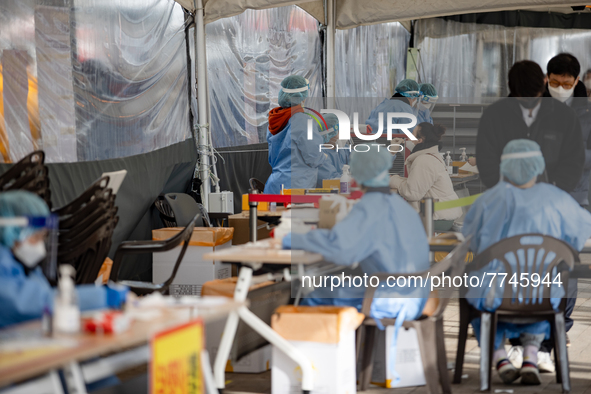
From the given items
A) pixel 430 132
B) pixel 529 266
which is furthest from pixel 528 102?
pixel 430 132

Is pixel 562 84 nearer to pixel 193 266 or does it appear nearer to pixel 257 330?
pixel 257 330

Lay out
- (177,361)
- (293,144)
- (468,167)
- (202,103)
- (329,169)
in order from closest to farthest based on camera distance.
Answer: (177,361)
(293,144)
(329,169)
(202,103)
(468,167)

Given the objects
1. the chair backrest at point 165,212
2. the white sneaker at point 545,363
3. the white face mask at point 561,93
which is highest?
the white face mask at point 561,93

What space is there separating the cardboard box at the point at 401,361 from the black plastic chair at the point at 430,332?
0.11 metres

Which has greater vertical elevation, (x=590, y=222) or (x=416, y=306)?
(x=590, y=222)

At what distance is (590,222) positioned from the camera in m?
3.68

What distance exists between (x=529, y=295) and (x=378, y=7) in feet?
20.5

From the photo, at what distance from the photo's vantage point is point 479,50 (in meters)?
14.0

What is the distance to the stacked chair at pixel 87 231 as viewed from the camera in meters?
3.54

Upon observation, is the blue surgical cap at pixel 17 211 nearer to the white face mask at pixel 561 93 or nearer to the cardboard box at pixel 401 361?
the cardboard box at pixel 401 361

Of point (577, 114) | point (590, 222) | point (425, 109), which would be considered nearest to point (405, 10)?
point (425, 109)

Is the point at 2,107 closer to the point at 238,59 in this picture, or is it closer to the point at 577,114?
the point at 577,114

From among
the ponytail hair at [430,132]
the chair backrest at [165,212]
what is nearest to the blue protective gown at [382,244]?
the ponytail hair at [430,132]

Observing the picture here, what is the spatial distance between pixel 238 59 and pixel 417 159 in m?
3.66
